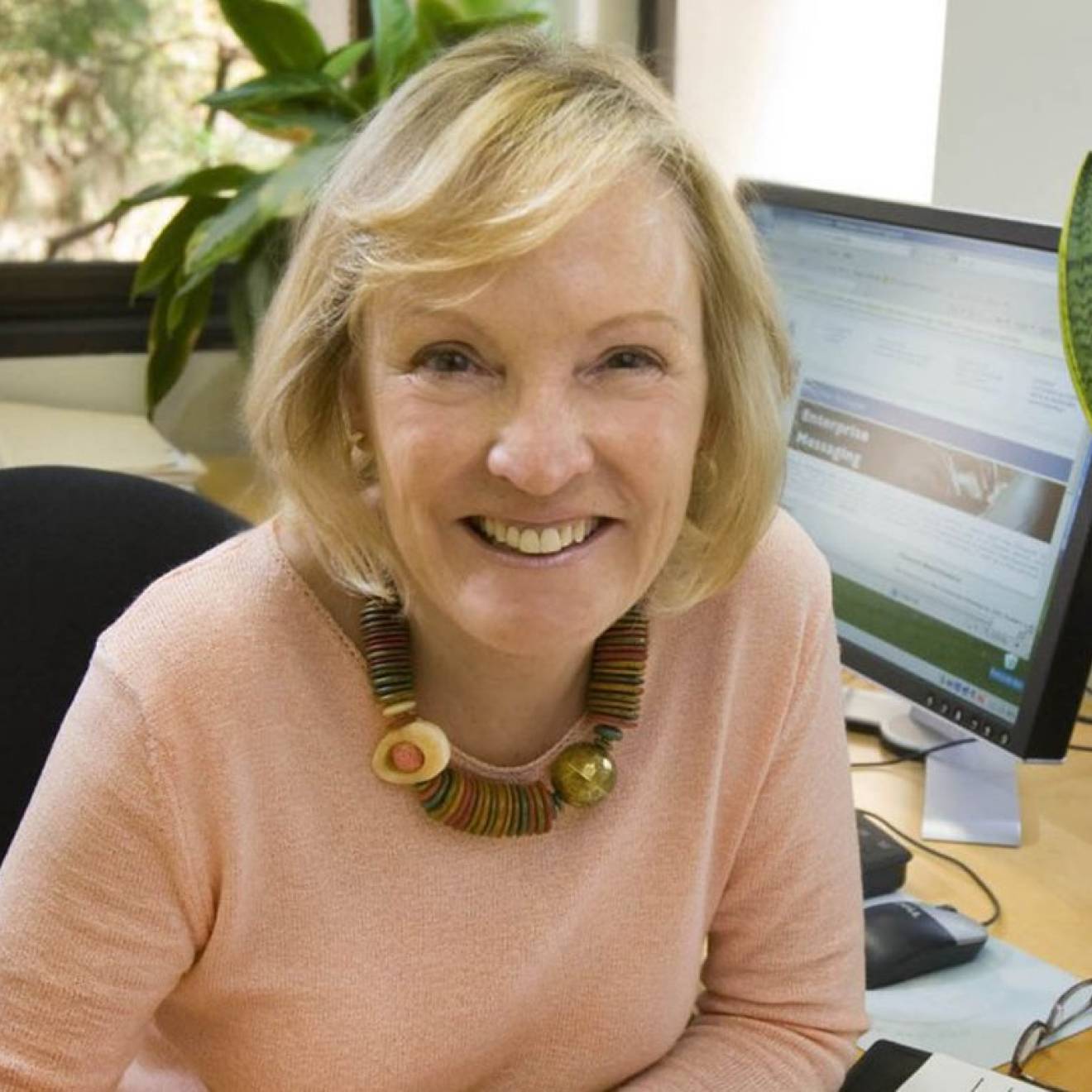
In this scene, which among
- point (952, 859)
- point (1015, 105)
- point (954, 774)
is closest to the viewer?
point (952, 859)

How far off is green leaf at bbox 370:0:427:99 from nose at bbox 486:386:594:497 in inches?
54.9

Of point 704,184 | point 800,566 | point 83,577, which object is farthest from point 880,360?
point 83,577

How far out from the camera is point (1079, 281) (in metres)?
0.84

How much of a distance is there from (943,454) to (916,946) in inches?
15.6

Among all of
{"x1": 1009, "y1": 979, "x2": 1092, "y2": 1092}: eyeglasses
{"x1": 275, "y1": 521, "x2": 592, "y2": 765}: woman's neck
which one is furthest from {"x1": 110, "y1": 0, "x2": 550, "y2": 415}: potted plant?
{"x1": 1009, "y1": 979, "x2": 1092, "y2": 1092}: eyeglasses

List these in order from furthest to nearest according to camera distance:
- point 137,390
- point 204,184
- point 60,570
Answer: point 137,390 → point 204,184 → point 60,570

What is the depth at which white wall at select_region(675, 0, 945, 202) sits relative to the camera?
1.72 metres

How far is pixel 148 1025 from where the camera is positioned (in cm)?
102

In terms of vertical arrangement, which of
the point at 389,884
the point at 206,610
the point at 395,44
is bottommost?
the point at 389,884

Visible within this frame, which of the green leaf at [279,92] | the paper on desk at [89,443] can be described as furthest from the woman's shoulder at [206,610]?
the green leaf at [279,92]

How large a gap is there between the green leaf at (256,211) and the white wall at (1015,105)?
32.1 inches

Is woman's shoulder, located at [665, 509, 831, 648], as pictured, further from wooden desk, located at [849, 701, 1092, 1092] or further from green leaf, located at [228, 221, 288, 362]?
green leaf, located at [228, 221, 288, 362]

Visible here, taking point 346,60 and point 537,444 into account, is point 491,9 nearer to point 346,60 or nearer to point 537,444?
point 346,60

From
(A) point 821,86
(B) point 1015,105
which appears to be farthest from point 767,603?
(A) point 821,86
